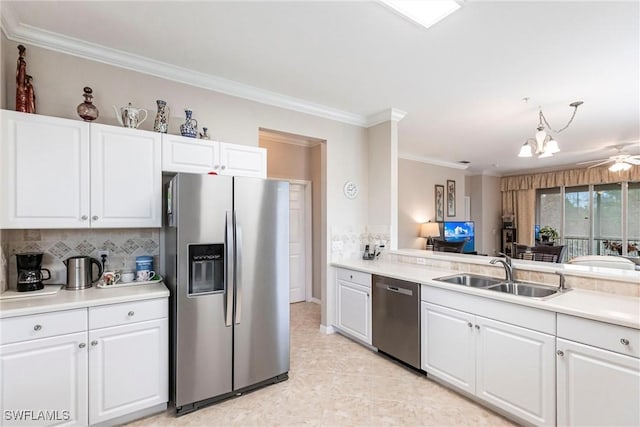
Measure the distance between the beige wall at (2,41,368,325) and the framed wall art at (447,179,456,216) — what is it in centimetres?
404

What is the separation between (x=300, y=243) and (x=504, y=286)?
307cm

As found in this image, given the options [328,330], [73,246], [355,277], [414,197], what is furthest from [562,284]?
[414,197]

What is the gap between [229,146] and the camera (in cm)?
267

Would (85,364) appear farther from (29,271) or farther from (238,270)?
(238,270)

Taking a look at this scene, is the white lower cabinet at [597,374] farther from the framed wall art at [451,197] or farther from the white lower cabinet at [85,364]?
the framed wall art at [451,197]

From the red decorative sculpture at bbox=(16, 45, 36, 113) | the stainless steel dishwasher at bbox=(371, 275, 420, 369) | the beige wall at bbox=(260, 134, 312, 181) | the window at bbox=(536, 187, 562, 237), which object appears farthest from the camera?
the window at bbox=(536, 187, 562, 237)

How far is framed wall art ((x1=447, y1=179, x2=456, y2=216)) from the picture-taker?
23.5ft

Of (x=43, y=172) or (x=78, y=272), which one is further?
(x=78, y=272)

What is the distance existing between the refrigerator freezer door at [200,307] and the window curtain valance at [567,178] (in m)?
7.98

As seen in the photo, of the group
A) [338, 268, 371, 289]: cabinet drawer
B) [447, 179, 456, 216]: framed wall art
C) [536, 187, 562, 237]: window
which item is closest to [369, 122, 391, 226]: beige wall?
[338, 268, 371, 289]: cabinet drawer

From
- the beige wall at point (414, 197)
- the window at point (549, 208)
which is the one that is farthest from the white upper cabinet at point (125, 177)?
the window at point (549, 208)

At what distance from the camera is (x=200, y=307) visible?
214 cm

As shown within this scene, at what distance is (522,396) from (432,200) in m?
5.27

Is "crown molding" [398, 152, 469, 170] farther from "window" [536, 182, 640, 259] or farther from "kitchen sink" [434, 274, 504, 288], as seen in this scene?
"kitchen sink" [434, 274, 504, 288]
